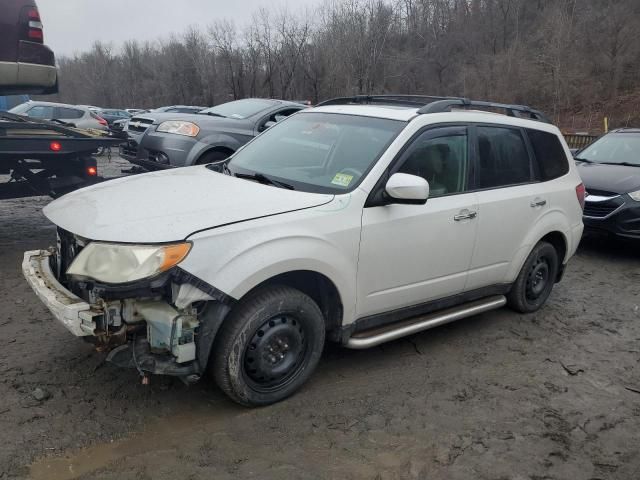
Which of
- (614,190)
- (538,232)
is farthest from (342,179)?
(614,190)

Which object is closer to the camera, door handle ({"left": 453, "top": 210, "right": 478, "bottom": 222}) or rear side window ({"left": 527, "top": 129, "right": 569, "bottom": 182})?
door handle ({"left": 453, "top": 210, "right": 478, "bottom": 222})

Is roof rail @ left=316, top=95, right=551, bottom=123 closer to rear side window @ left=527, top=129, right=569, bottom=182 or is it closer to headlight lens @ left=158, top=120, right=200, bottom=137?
rear side window @ left=527, top=129, right=569, bottom=182

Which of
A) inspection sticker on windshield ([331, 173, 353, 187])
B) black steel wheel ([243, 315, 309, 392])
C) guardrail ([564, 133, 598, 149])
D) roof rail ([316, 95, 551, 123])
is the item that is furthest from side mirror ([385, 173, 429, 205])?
guardrail ([564, 133, 598, 149])

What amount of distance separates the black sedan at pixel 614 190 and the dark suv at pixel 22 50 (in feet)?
23.5

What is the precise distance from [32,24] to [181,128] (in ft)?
7.48

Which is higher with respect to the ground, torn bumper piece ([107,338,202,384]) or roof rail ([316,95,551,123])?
roof rail ([316,95,551,123])

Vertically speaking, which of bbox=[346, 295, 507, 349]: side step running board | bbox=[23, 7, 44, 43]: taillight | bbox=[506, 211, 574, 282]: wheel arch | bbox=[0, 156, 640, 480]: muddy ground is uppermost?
bbox=[23, 7, 44, 43]: taillight

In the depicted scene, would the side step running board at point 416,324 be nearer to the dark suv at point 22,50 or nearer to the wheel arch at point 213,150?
the wheel arch at point 213,150

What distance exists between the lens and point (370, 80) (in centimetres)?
3806

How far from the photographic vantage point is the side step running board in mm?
3701

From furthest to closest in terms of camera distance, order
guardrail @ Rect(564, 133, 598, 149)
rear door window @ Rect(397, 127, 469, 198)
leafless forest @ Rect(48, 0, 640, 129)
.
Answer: leafless forest @ Rect(48, 0, 640, 129) → guardrail @ Rect(564, 133, 598, 149) → rear door window @ Rect(397, 127, 469, 198)

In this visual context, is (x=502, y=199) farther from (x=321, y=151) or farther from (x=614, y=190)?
(x=614, y=190)

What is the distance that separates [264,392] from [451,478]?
118 cm

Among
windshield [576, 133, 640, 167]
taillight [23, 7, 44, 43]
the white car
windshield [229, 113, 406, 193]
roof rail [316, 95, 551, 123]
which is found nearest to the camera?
windshield [229, 113, 406, 193]
